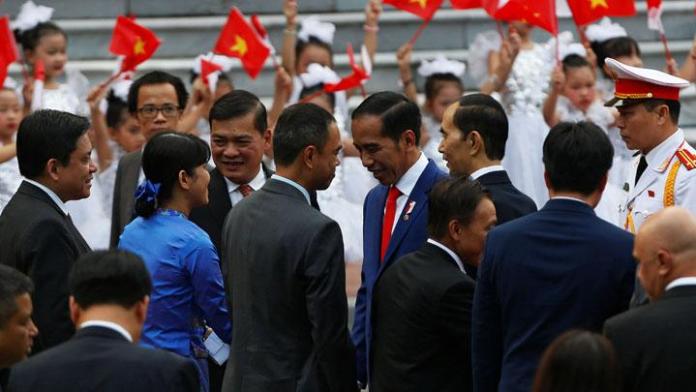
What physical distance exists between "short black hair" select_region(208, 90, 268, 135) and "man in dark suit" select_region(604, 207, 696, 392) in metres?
2.73

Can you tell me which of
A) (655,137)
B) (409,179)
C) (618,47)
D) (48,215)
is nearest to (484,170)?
(409,179)

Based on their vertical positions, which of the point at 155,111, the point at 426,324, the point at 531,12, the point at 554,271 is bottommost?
the point at 426,324

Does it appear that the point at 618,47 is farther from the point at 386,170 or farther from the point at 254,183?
the point at 386,170

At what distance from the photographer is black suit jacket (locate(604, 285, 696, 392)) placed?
16.3 feet

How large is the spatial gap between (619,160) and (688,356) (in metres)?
6.81

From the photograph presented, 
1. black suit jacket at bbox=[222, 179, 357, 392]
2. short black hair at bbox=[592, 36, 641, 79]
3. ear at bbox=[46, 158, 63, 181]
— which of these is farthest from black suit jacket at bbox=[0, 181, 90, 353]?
short black hair at bbox=[592, 36, 641, 79]

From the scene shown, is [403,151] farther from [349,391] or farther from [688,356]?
[688,356]

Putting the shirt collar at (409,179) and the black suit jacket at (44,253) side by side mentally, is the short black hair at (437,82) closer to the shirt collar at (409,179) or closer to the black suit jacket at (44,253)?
the shirt collar at (409,179)

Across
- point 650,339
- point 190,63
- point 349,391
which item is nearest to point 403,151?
point 349,391

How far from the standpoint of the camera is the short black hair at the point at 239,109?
7402 millimetres

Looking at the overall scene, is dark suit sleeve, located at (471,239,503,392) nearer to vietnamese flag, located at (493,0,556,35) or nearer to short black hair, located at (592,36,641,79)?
vietnamese flag, located at (493,0,556,35)

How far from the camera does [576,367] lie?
402cm

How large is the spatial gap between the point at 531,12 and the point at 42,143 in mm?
4303

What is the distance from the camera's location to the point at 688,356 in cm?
498
